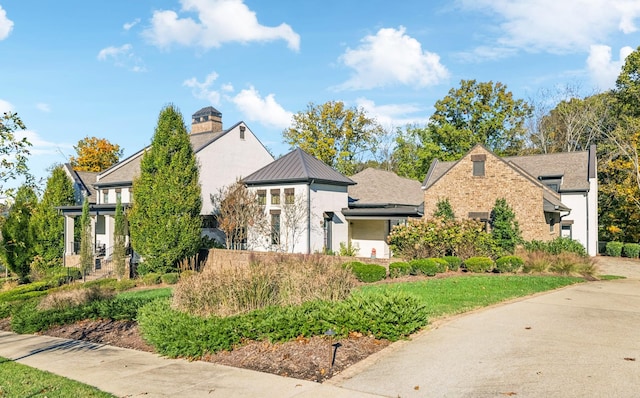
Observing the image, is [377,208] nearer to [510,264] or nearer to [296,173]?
[296,173]

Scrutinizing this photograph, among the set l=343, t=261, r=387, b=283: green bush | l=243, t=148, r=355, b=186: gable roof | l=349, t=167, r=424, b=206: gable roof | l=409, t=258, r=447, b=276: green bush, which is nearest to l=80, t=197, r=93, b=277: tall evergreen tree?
l=243, t=148, r=355, b=186: gable roof

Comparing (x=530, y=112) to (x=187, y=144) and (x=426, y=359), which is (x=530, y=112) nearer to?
(x=187, y=144)

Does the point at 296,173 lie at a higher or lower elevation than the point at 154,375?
higher

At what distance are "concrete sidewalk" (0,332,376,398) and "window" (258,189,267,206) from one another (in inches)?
707

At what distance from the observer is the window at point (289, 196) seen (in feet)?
88.2

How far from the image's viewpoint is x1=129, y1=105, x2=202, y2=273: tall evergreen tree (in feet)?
77.0

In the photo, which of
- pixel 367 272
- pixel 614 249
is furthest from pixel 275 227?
pixel 614 249

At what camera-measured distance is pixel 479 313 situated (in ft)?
35.9

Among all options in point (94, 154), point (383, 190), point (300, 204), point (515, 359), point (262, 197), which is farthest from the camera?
point (94, 154)

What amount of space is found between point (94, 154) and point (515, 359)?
165 feet

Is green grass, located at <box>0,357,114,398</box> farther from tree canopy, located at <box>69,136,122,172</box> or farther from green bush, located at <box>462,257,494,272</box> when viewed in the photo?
tree canopy, located at <box>69,136,122,172</box>

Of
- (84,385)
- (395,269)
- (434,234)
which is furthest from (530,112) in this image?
(84,385)

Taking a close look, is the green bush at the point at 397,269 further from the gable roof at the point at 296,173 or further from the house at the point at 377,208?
the gable roof at the point at 296,173

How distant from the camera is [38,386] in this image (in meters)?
6.98
